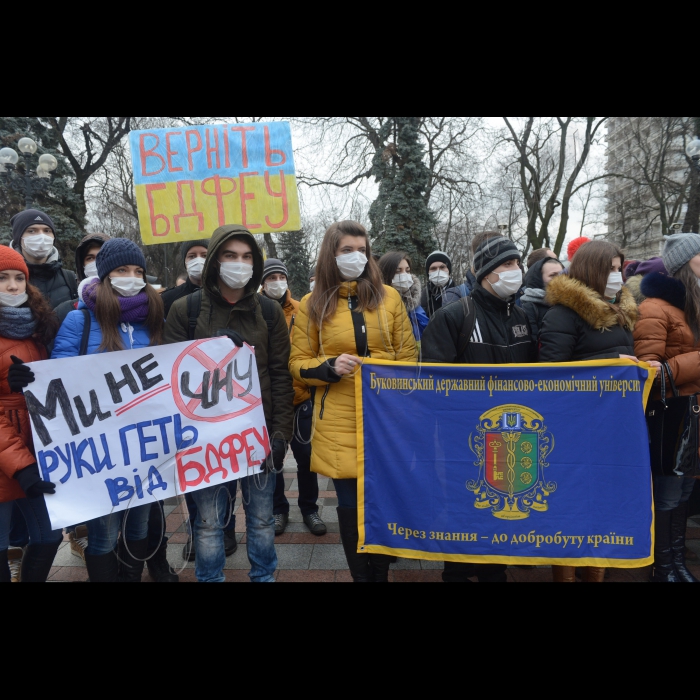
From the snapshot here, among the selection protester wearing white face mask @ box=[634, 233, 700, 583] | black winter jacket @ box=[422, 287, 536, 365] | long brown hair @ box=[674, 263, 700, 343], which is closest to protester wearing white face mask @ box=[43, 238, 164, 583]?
black winter jacket @ box=[422, 287, 536, 365]

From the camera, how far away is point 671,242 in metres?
3.15

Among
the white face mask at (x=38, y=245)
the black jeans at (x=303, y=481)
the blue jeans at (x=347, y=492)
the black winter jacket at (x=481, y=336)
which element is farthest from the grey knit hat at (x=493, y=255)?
the white face mask at (x=38, y=245)

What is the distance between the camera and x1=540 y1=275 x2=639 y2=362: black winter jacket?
2.69 metres

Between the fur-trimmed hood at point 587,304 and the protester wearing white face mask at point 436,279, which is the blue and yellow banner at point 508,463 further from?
the protester wearing white face mask at point 436,279

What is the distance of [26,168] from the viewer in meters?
10.3

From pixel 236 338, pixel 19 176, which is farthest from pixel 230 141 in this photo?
pixel 19 176

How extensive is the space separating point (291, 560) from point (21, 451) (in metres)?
1.90

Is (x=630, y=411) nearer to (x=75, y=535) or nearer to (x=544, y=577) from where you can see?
(x=544, y=577)

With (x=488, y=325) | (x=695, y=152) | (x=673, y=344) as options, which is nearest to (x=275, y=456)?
(x=488, y=325)

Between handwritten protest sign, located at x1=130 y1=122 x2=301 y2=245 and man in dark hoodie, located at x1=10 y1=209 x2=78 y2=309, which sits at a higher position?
handwritten protest sign, located at x1=130 y1=122 x2=301 y2=245

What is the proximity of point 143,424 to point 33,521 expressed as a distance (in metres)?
0.75

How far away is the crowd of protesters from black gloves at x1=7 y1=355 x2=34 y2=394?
0.03ft

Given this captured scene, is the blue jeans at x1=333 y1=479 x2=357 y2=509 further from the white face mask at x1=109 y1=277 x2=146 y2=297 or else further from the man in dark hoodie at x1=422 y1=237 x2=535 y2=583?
the white face mask at x1=109 y1=277 x2=146 y2=297

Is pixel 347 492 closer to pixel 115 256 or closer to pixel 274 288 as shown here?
pixel 115 256
